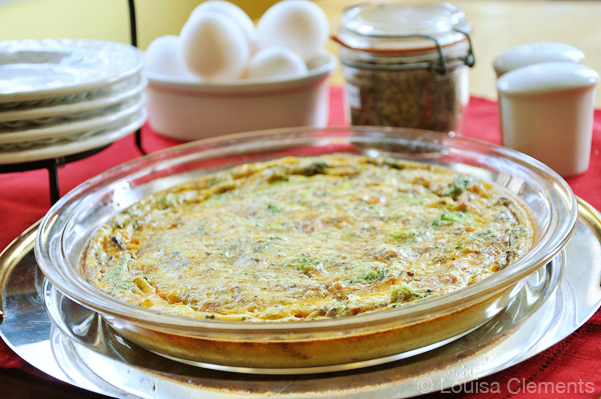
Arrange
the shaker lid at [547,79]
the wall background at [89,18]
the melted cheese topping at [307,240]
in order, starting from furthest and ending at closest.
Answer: the wall background at [89,18]
the shaker lid at [547,79]
the melted cheese topping at [307,240]

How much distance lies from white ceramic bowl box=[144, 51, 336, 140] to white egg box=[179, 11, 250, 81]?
0.04 meters

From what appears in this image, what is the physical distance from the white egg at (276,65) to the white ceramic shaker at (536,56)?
1.57 feet

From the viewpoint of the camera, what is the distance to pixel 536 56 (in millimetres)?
1434

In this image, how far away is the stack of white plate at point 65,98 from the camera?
1094mm

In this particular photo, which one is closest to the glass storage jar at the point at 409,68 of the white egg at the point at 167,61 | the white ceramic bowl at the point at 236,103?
the white ceramic bowl at the point at 236,103

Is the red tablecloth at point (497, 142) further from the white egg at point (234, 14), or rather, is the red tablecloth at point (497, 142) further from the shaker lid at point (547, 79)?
the white egg at point (234, 14)

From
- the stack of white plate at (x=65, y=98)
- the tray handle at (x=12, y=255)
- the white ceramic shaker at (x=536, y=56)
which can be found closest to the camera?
the tray handle at (x=12, y=255)

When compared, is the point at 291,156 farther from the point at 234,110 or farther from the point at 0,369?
the point at 0,369

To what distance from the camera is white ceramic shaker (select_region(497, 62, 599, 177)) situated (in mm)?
1257

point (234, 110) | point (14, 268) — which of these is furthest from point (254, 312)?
point (234, 110)

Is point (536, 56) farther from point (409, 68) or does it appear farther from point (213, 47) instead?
point (213, 47)

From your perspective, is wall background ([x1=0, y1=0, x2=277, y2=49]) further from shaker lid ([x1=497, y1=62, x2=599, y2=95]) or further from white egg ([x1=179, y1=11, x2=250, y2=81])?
shaker lid ([x1=497, y1=62, x2=599, y2=95])

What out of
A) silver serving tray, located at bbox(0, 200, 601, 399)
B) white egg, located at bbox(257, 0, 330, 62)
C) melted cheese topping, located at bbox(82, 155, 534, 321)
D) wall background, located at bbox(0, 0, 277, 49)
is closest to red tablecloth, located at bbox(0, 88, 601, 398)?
silver serving tray, located at bbox(0, 200, 601, 399)

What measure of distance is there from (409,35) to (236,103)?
45 cm
